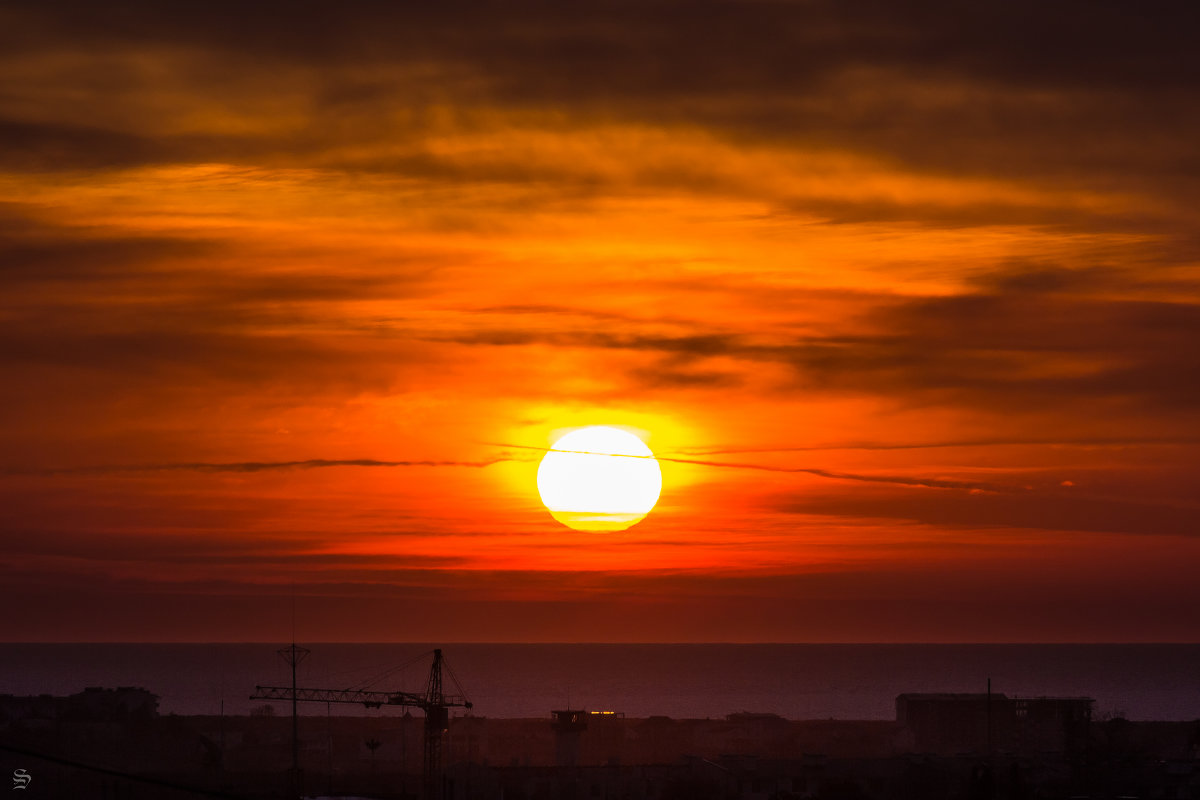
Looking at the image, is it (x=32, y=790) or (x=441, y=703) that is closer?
(x=32, y=790)

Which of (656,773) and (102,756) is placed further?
(102,756)

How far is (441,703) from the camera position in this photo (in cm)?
14650

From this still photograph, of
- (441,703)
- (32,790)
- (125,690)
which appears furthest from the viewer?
(125,690)

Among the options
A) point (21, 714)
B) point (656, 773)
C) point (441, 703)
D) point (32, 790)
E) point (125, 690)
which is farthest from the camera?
point (125, 690)

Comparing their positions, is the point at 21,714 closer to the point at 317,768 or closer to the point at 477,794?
the point at 317,768

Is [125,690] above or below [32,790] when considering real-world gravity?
above

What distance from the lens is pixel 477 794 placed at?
108812mm

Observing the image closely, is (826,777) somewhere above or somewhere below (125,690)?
below

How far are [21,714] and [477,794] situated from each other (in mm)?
69731

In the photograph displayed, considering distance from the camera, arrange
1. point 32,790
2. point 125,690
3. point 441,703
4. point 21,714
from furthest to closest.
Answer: point 125,690
point 21,714
point 441,703
point 32,790

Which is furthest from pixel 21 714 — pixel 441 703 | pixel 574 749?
pixel 574 749

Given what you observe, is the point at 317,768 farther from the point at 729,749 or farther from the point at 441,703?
the point at 729,749

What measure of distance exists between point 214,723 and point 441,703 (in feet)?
153

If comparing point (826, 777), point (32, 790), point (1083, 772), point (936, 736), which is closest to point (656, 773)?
point (826, 777)
